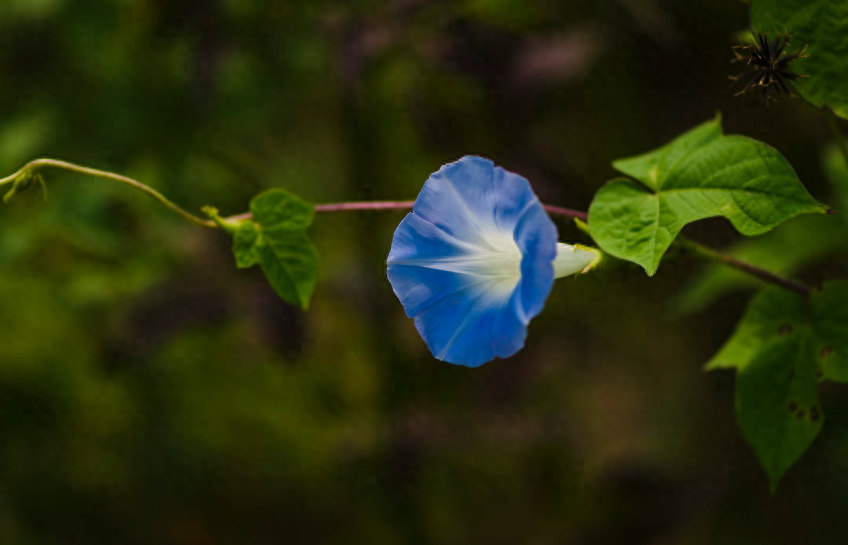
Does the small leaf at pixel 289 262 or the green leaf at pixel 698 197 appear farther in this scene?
the small leaf at pixel 289 262

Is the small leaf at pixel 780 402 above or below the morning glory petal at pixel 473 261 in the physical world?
below

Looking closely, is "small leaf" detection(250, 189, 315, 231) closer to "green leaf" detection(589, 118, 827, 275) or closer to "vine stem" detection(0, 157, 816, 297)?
"vine stem" detection(0, 157, 816, 297)

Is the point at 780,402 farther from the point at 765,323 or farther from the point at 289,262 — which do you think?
the point at 289,262

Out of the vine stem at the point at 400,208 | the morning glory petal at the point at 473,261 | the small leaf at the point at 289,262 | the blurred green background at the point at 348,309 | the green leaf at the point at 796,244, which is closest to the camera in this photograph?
the morning glory petal at the point at 473,261

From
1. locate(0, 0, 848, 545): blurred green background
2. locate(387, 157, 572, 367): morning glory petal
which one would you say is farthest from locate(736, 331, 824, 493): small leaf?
locate(0, 0, 848, 545): blurred green background

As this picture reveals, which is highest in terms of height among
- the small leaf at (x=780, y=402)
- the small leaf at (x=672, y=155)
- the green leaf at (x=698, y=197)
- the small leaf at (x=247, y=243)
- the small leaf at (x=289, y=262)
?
the small leaf at (x=247, y=243)

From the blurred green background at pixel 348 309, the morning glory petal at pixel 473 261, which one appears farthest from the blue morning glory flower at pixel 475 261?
the blurred green background at pixel 348 309

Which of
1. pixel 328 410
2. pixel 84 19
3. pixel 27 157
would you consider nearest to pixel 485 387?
pixel 328 410

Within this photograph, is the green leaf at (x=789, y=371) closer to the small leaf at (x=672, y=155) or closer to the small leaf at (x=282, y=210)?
the small leaf at (x=672, y=155)

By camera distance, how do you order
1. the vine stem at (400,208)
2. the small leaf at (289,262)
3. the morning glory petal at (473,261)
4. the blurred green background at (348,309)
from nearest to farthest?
the morning glory petal at (473,261) → the vine stem at (400,208) → the small leaf at (289,262) → the blurred green background at (348,309)
